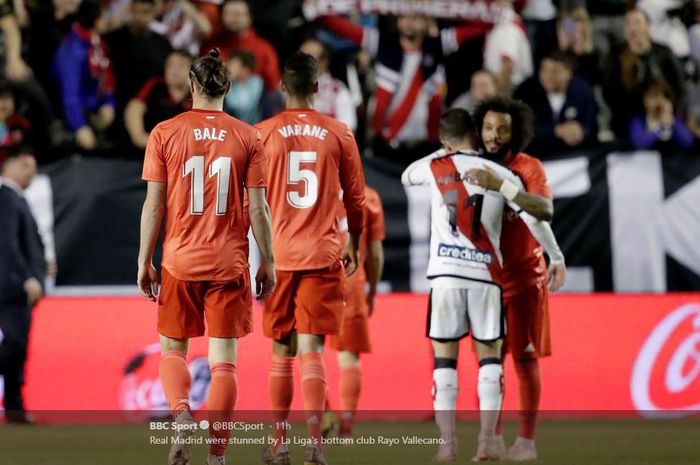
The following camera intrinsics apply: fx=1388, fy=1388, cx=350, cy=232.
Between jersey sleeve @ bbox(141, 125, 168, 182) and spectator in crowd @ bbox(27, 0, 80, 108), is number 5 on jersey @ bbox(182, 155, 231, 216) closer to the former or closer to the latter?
jersey sleeve @ bbox(141, 125, 168, 182)

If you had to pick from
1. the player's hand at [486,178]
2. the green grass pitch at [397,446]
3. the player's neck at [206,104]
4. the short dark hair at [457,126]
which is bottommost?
the green grass pitch at [397,446]

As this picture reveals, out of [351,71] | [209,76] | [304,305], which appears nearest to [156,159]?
[209,76]

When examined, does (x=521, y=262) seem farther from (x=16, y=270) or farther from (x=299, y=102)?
(x=16, y=270)

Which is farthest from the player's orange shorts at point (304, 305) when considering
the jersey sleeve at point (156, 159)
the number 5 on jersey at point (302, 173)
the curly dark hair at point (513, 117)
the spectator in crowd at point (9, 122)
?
the spectator in crowd at point (9, 122)

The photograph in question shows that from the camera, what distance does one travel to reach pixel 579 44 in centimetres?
1520

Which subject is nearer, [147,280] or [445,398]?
[147,280]

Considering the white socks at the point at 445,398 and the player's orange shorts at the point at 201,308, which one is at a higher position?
the player's orange shorts at the point at 201,308

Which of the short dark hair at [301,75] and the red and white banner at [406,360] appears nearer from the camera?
the short dark hair at [301,75]

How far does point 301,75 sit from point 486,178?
1.28 meters

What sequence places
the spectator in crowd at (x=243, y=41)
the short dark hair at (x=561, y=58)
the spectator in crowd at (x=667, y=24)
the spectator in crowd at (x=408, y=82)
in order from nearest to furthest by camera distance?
the short dark hair at (x=561, y=58), the spectator in crowd at (x=408, y=82), the spectator in crowd at (x=243, y=41), the spectator in crowd at (x=667, y=24)

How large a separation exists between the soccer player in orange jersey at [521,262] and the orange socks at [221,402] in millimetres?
2276

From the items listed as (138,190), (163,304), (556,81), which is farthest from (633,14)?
(163,304)

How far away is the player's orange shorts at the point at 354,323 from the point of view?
34.8 feet

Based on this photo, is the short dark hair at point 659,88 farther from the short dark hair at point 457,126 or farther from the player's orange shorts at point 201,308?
the player's orange shorts at point 201,308
